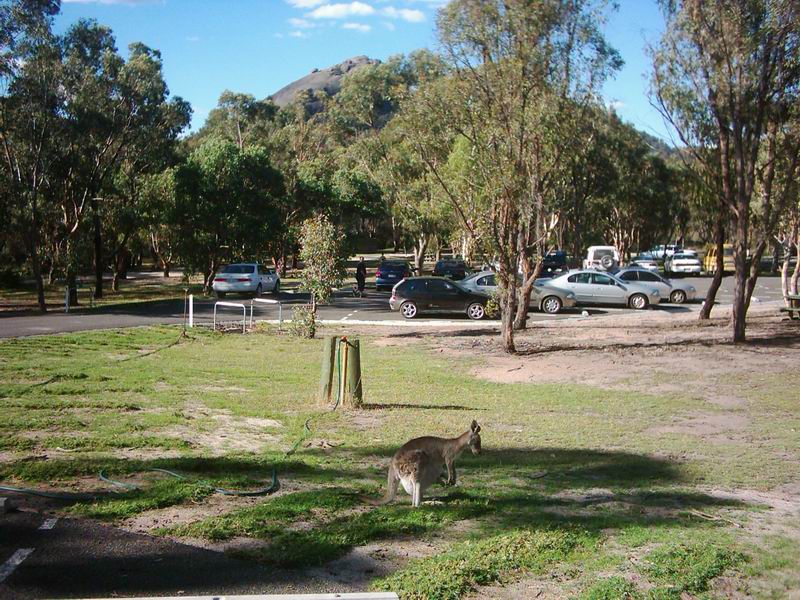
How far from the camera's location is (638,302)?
32.7 meters

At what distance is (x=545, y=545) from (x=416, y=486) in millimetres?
1242

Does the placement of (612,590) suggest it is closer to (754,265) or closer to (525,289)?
(525,289)

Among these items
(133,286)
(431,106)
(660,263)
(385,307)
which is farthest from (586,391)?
(660,263)

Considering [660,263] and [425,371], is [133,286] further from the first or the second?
[660,263]

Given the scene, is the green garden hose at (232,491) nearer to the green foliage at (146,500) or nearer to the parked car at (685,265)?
the green foliage at (146,500)

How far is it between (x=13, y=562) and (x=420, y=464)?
2982 millimetres

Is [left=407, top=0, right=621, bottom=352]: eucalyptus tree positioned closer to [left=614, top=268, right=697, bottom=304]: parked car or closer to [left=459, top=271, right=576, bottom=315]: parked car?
[left=459, top=271, right=576, bottom=315]: parked car

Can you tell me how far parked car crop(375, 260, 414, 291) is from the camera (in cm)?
4381

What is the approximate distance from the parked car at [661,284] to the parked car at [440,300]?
858 centimetres

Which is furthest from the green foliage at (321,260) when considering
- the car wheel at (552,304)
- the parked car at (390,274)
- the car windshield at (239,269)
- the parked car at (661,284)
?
the parked car at (390,274)

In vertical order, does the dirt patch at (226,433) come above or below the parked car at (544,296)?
below

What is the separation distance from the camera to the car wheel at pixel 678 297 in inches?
1389

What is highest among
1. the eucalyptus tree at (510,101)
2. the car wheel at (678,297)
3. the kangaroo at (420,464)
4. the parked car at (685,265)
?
the eucalyptus tree at (510,101)

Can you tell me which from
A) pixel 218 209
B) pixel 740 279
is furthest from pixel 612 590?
pixel 218 209
